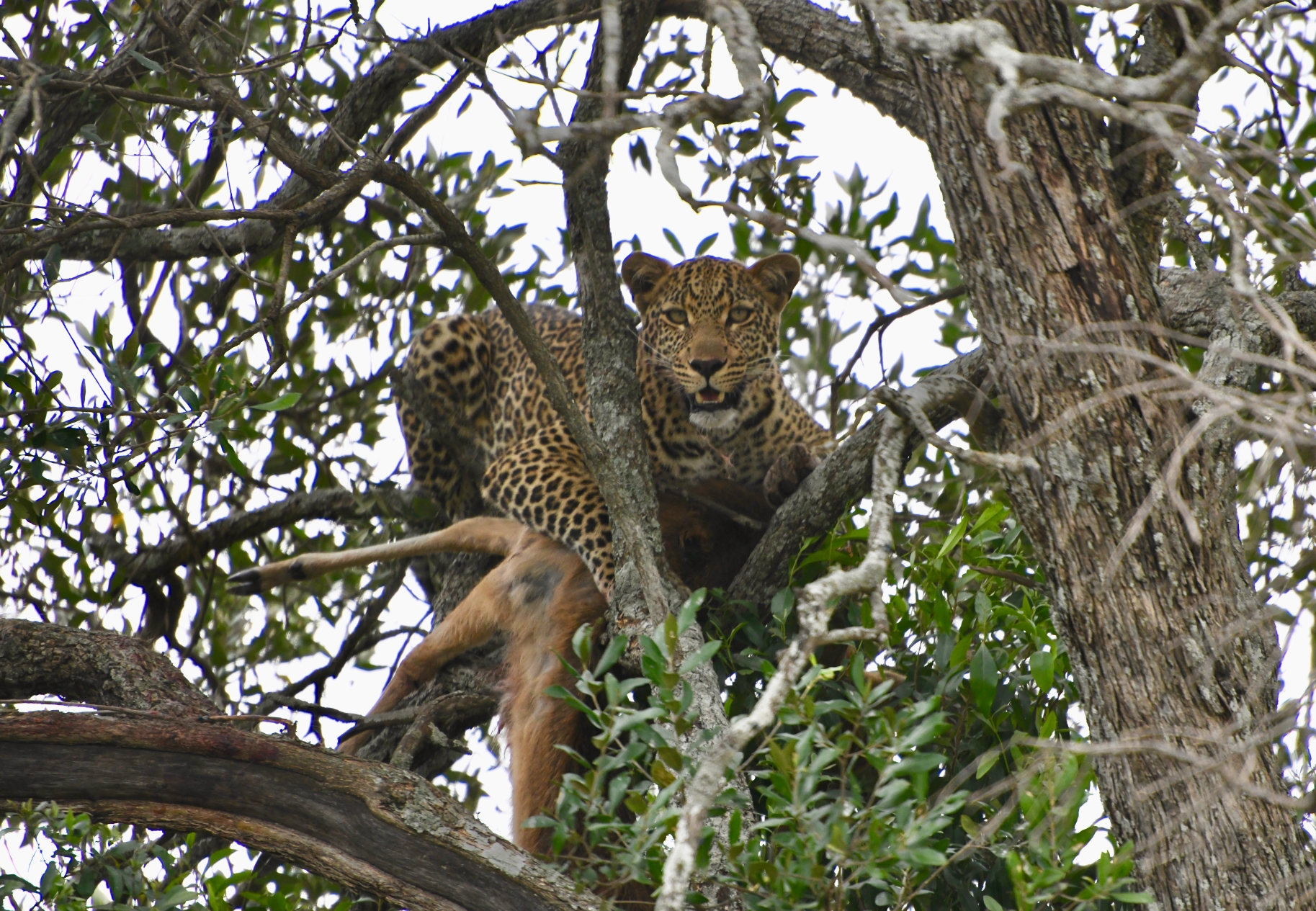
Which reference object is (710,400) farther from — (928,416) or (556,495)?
(928,416)

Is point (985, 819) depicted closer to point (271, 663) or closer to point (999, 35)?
point (999, 35)

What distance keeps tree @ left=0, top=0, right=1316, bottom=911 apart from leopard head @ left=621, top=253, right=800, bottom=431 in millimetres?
851

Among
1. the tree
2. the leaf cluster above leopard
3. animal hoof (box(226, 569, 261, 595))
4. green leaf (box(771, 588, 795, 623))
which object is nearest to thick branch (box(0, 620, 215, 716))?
the tree

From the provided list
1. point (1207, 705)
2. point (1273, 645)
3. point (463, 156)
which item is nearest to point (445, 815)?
point (1207, 705)

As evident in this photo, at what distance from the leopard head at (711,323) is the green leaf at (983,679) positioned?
8.13 ft

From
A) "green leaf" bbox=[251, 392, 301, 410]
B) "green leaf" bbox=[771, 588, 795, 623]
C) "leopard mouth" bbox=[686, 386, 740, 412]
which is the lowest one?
"green leaf" bbox=[771, 588, 795, 623]

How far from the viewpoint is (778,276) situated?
6016 mm

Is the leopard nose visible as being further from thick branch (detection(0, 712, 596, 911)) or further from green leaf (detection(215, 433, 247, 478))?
thick branch (detection(0, 712, 596, 911))

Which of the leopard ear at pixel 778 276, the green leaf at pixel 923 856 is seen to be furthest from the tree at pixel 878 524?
the leopard ear at pixel 778 276

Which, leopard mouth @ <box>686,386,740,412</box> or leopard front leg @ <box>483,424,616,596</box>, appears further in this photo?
leopard mouth @ <box>686,386,740,412</box>

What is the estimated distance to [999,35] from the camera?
237 centimetres

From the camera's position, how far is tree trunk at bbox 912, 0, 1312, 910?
8.62ft

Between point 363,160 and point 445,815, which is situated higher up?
point 363,160

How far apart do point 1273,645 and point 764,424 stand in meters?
3.17
